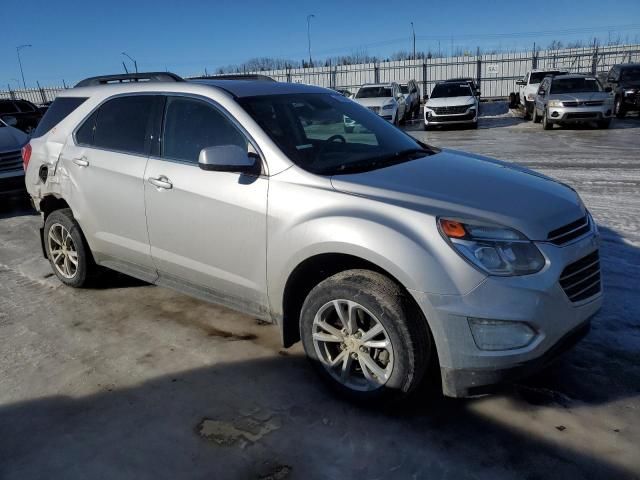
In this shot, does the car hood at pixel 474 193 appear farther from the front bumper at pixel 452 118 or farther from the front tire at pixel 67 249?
the front bumper at pixel 452 118

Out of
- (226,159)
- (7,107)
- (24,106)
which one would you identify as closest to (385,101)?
(24,106)

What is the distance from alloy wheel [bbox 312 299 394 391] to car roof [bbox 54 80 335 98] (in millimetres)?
1638

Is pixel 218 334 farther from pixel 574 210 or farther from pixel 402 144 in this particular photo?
pixel 574 210

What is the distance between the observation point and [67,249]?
15.8 feet

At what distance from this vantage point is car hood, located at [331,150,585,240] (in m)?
2.69

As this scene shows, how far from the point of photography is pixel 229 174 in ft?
11.0

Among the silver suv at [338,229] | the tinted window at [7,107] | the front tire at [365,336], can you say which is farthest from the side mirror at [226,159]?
the tinted window at [7,107]

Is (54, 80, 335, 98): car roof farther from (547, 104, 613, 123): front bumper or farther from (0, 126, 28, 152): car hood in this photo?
(547, 104, 613, 123): front bumper

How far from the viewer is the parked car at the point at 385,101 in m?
18.5

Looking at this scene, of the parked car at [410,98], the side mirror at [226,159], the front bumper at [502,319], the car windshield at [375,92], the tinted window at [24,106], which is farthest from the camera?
the parked car at [410,98]

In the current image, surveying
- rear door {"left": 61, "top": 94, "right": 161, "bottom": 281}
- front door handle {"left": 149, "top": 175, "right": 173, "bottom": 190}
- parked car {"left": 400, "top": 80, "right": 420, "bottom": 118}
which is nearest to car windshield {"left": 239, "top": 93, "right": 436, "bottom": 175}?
front door handle {"left": 149, "top": 175, "right": 173, "bottom": 190}

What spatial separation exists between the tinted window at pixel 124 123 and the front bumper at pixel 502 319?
2521 millimetres

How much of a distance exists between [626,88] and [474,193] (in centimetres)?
1947

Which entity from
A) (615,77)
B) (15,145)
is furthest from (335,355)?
(615,77)
